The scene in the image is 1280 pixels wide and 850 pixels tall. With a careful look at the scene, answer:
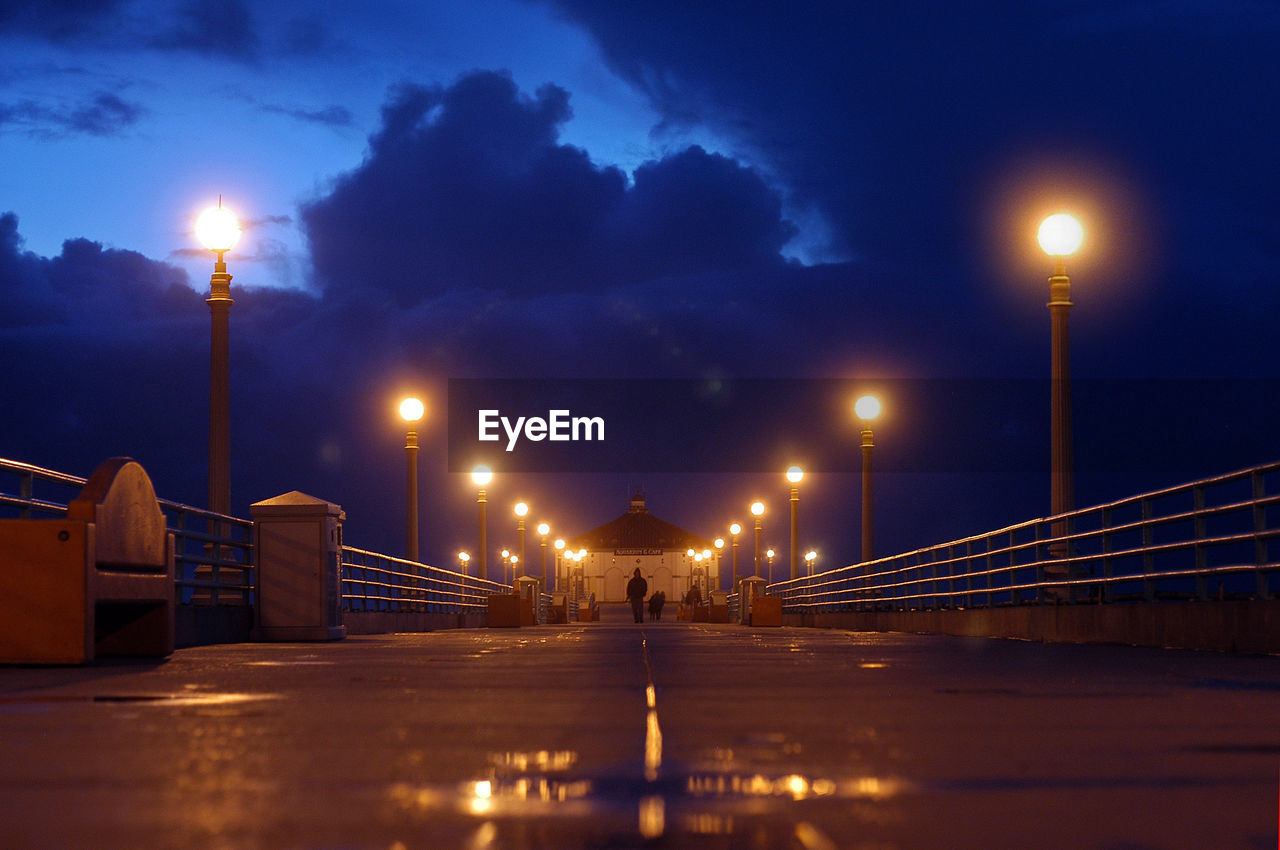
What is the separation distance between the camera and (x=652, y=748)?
14.8 feet

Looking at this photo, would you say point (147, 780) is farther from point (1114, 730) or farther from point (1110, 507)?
point (1110, 507)

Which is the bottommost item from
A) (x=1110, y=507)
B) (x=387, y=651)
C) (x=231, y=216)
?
(x=387, y=651)

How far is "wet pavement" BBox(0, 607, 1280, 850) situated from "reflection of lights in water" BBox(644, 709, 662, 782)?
0.5 inches

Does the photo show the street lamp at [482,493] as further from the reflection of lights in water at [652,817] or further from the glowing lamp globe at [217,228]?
the reflection of lights in water at [652,817]

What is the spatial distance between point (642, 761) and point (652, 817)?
38.3 inches

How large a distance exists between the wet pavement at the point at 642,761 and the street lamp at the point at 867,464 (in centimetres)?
2316

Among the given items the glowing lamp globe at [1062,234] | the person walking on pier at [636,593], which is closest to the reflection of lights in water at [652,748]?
the glowing lamp globe at [1062,234]

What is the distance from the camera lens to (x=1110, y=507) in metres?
14.2

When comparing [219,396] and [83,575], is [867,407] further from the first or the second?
[83,575]

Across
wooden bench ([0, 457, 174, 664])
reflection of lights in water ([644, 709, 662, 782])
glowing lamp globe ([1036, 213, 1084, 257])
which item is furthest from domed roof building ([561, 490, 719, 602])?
reflection of lights in water ([644, 709, 662, 782])

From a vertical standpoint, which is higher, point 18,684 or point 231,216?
point 231,216

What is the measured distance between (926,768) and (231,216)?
15776 millimetres

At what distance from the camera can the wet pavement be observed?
308 centimetres

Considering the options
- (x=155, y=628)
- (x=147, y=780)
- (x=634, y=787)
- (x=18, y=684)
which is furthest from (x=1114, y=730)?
(x=155, y=628)
